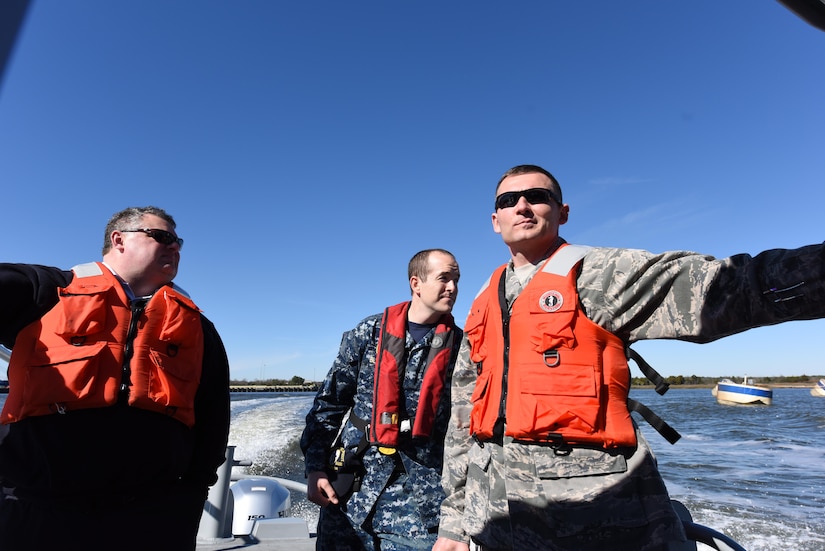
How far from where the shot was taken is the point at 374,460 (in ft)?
6.72

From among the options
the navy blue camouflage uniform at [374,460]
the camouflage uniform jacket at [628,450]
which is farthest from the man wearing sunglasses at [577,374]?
the navy blue camouflage uniform at [374,460]

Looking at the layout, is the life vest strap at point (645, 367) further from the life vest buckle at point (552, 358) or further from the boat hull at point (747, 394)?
the boat hull at point (747, 394)

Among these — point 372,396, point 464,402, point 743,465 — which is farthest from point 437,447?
point 743,465

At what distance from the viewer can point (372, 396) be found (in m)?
2.21

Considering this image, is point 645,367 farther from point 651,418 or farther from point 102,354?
point 102,354

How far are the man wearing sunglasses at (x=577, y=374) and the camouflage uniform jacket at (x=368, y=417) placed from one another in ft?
1.56

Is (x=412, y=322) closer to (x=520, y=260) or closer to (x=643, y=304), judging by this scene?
(x=520, y=260)

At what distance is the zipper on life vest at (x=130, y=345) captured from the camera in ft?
5.10

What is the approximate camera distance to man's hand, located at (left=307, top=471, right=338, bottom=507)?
2021 mm

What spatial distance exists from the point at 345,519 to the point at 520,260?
51.0 inches

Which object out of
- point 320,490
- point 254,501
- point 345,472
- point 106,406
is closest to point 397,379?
point 345,472

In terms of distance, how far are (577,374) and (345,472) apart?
1256 millimetres

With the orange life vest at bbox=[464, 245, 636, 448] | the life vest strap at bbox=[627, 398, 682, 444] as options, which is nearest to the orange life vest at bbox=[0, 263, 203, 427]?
the orange life vest at bbox=[464, 245, 636, 448]

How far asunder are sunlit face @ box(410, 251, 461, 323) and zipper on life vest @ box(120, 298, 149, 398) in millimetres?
1148
